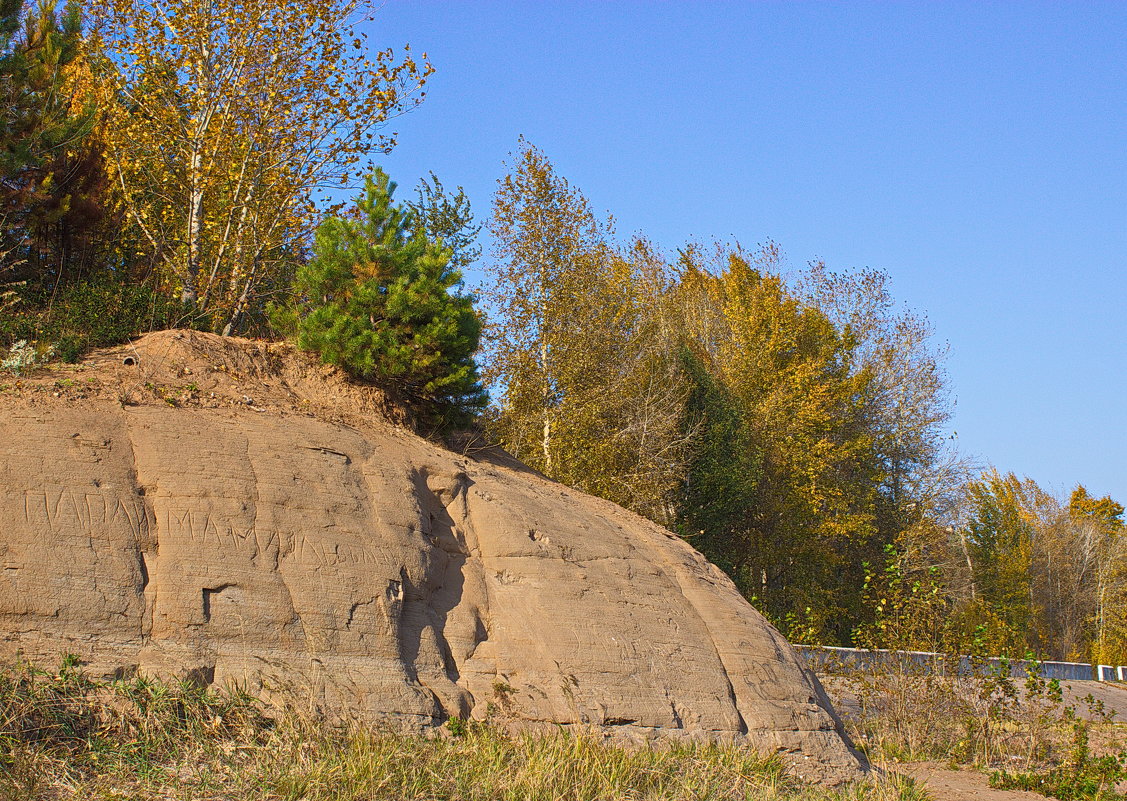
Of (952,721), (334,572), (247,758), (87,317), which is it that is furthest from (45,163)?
(952,721)

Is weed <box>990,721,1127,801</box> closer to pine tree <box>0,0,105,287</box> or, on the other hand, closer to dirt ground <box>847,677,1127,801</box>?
dirt ground <box>847,677,1127,801</box>

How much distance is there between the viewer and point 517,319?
78.1 ft

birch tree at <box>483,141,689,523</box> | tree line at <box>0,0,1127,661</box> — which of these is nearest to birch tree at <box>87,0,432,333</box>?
tree line at <box>0,0,1127,661</box>

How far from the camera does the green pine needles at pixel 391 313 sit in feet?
39.7

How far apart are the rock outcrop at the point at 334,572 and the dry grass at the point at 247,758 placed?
0.33m

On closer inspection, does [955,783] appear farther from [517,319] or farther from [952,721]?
[517,319]

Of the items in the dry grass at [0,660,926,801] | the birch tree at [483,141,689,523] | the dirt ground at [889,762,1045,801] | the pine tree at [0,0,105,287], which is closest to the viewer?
the dry grass at [0,660,926,801]

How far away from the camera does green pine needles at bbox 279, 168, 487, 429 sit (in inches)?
476

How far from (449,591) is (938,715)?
308 inches

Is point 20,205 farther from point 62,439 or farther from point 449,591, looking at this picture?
point 449,591

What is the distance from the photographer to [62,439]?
8.83 m

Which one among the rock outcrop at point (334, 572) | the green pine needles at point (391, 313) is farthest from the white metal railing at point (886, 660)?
the green pine needles at point (391, 313)

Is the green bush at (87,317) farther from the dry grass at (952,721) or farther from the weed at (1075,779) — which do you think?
the weed at (1075,779)

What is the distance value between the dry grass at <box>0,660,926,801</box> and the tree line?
15.0 ft
